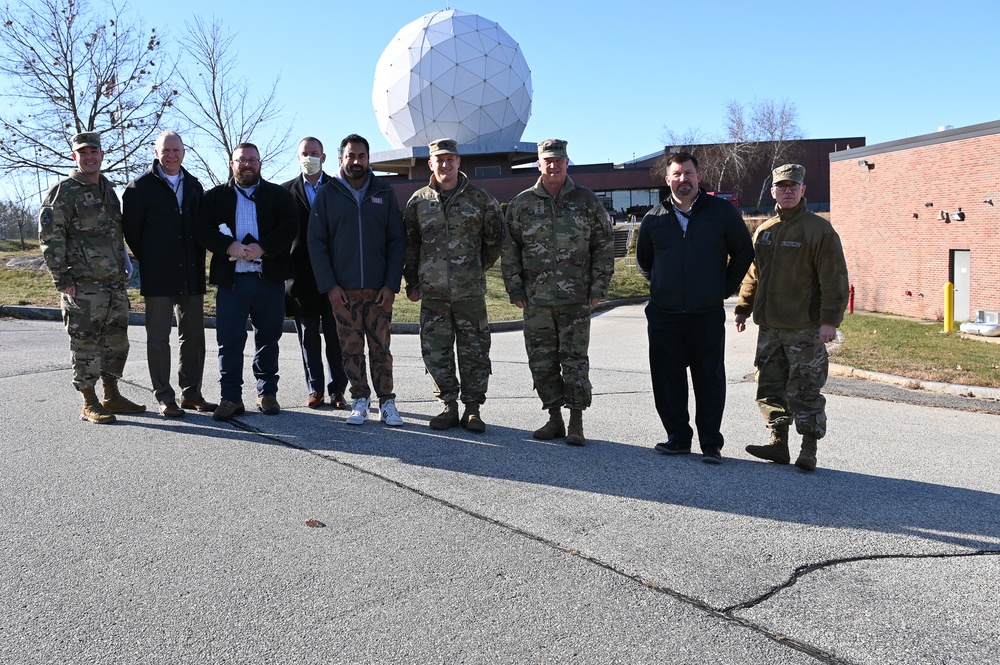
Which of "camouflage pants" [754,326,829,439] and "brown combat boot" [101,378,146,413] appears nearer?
"camouflage pants" [754,326,829,439]

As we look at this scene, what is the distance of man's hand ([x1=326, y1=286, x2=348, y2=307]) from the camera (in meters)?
6.08

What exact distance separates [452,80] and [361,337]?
4217cm

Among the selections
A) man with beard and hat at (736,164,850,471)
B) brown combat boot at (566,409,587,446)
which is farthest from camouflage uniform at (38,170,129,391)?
man with beard and hat at (736,164,850,471)

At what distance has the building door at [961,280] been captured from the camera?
2288 cm

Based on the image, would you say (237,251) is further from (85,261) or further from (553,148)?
Result: (553,148)

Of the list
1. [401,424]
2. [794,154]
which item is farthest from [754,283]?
[794,154]

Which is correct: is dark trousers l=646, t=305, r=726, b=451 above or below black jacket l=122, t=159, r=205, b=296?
below

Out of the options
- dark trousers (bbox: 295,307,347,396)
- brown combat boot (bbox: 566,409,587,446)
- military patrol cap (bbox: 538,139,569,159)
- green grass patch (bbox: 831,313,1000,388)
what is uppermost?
military patrol cap (bbox: 538,139,569,159)

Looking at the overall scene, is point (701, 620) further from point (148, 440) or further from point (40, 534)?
point (148, 440)

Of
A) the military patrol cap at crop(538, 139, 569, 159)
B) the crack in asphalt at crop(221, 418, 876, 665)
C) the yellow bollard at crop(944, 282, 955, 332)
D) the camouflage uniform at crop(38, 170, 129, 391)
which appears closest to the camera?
the crack in asphalt at crop(221, 418, 876, 665)

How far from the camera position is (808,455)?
5.18 meters

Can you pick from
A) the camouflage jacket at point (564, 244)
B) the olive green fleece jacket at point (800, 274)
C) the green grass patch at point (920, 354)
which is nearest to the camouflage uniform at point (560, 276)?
the camouflage jacket at point (564, 244)

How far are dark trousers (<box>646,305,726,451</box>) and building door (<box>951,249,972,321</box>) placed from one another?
20.7m

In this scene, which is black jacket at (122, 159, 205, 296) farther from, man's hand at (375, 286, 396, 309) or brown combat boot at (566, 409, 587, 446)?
A: brown combat boot at (566, 409, 587, 446)
